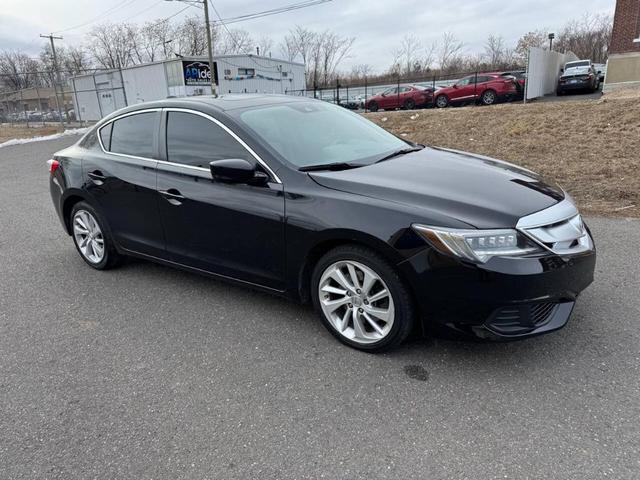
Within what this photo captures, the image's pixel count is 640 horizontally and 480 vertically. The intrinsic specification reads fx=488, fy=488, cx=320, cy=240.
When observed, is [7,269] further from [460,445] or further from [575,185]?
[575,185]

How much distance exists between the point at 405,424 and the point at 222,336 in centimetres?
150

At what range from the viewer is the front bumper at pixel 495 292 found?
8.59ft

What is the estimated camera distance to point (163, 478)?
7.22 feet

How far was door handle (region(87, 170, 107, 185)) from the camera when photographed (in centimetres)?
439

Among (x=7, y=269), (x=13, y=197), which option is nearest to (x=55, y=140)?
(x=13, y=197)

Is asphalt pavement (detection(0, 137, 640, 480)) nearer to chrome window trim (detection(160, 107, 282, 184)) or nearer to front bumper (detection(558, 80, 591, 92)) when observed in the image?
chrome window trim (detection(160, 107, 282, 184))

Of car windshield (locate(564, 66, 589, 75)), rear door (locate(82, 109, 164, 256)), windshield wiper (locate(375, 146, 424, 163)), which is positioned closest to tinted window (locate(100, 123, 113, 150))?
rear door (locate(82, 109, 164, 256))

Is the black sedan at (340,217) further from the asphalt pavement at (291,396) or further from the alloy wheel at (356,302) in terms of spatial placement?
the asphalt pavement at (291,396)

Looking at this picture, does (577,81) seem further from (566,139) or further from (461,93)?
(566,139)

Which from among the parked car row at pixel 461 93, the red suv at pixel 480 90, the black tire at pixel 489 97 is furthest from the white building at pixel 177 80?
the black tire at pixel 489 97

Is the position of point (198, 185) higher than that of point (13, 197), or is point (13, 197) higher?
point (198, 185)

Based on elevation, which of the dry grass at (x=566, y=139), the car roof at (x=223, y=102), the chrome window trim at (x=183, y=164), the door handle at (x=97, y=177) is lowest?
the dry grass at (x=566, y=139)

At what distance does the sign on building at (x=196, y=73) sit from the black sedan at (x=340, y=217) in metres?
30.4

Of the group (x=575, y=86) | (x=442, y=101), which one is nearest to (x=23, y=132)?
(x=442, y=101)
